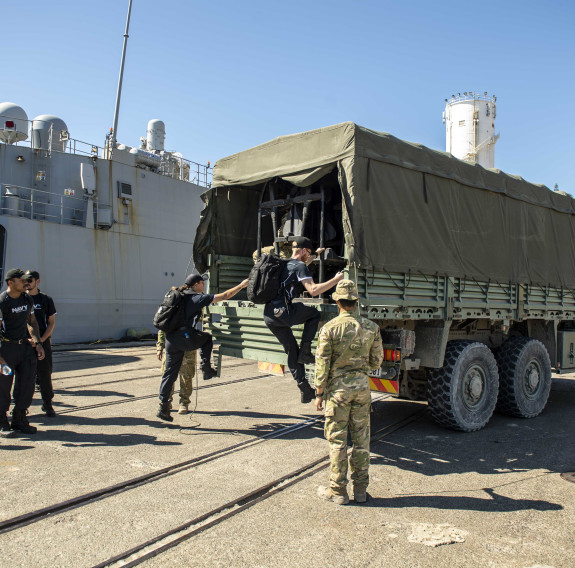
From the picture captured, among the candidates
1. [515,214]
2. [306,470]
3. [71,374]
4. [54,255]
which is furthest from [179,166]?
[306,470]

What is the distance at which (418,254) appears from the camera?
19.7 feet

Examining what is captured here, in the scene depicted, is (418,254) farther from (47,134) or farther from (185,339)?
(47,134)

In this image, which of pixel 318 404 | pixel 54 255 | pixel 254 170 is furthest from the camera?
pixel 54 255

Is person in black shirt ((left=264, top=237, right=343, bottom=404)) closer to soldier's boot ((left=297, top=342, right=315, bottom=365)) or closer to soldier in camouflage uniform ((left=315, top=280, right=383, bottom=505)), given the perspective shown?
soldier's boot ((left=297, top=342, right=315, bottom=365))

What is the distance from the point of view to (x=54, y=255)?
15625 millimetres

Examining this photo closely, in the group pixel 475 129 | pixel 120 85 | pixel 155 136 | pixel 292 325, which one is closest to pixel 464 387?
pixel 292 325

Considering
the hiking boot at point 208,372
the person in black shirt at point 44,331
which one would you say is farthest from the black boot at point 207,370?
the person in black shirt at point 44,331

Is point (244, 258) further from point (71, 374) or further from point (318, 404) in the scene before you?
point (71, 374)

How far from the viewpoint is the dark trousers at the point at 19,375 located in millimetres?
5637

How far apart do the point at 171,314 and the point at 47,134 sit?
14.3 metres

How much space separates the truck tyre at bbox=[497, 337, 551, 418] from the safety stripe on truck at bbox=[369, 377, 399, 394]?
242 centimetres

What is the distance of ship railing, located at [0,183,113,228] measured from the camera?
50.2 ft

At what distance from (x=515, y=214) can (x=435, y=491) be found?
4.62 meters

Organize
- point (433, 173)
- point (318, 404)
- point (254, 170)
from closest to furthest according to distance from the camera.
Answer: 1. point (318, 404)
2. point (433, 173)
3. point (254, 170)
